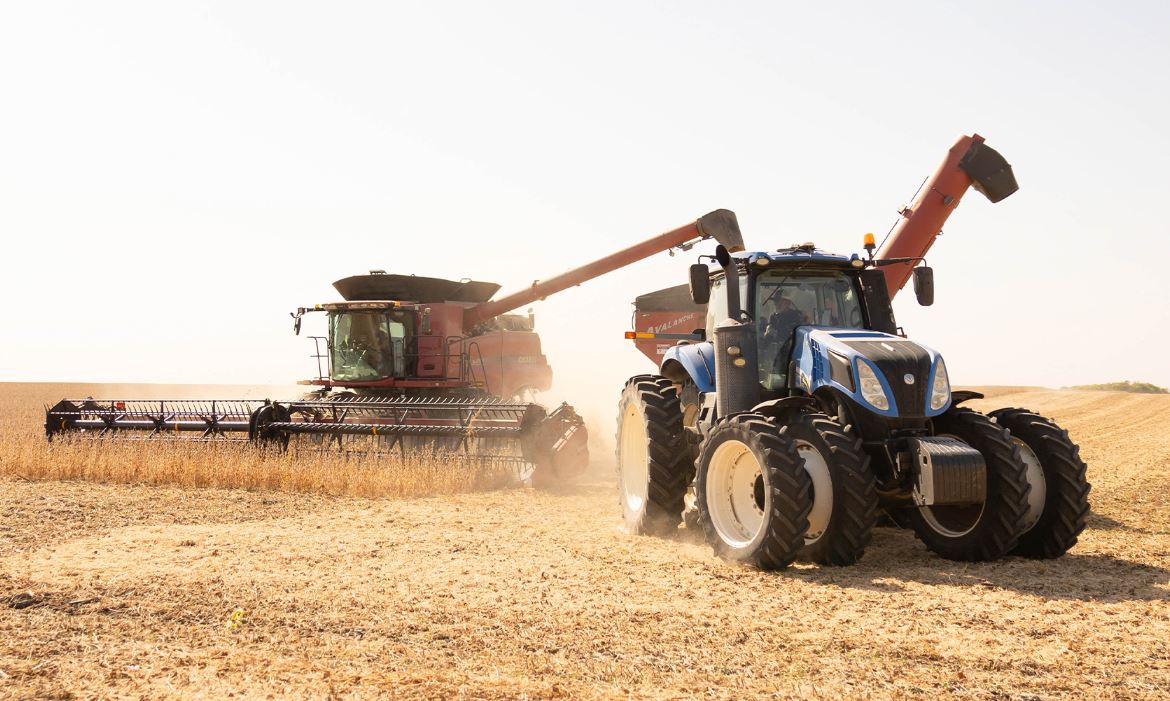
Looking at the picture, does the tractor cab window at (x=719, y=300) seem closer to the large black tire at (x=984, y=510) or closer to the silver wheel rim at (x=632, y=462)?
the silver wheel rim at (x=632, y=462)

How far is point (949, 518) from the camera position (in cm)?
669

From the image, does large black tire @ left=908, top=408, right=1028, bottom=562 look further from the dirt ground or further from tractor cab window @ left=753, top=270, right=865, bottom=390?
tractor cab window @ left=753, top=270, right=865, bottom=390

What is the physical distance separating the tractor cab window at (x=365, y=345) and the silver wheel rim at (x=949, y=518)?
995cm

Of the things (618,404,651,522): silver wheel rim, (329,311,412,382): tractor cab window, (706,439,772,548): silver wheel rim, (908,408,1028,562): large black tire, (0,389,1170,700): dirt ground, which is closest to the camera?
(0,389,1170,700): dirt ground

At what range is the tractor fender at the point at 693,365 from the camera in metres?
7.86

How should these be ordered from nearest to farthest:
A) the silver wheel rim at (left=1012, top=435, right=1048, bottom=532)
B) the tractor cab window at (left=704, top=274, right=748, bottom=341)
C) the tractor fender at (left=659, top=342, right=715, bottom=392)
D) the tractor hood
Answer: the tractor hood < the silver wheel rim at (left=1012, top=435, right=1048, bottom=532) < the tractor cab window at (left=704, top=274, right=748, bottom=341) < the tractor fender at (left=659, top=342, right=715, bottom=392)

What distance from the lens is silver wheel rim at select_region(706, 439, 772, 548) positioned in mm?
6629

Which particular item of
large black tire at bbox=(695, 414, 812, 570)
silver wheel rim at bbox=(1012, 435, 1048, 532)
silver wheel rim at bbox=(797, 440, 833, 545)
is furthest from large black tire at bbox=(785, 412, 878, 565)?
silver wheel rim at bbox=(1012, 435, 1048, 532)

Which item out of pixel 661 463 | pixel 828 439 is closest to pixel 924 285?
pixel 828 439

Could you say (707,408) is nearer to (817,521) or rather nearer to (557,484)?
(817,521)

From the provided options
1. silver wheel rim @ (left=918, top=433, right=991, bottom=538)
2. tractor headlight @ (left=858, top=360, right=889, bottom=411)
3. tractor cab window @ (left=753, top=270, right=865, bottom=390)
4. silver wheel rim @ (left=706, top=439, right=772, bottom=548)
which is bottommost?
silver wheel rim @ (left=918, top=433, right=991, bottom=538)

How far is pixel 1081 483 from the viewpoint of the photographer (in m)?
6.38

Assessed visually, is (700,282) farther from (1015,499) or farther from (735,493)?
(1015,499)

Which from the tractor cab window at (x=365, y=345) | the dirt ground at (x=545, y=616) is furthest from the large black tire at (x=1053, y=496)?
the tractor cab window at (x=365, y=345)
